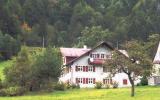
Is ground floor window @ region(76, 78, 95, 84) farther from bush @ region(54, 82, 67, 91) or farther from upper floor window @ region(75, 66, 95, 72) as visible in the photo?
bush @ region(54, 82, 67, 91)

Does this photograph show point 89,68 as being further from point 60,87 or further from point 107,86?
point 60,87

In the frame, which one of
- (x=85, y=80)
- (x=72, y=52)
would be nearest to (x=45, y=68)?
(x=85, y=80)

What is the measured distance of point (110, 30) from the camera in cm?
Answer: 16950

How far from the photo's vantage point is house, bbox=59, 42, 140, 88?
318 feet

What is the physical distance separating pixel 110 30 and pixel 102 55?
71.5 m

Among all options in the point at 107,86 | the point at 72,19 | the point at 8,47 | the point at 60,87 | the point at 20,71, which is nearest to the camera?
the point at 20,71

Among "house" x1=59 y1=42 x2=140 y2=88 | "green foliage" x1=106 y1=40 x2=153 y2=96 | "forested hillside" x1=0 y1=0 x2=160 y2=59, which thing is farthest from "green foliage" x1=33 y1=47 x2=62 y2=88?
"forested hillside" x1=0 y1=0 x2=160 y2=59

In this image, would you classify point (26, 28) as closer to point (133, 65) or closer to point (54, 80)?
point (54, 80)

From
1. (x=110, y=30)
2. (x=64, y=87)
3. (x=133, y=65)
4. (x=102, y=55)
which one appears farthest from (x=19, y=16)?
(x=133, y=65)

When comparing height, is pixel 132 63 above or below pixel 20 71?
below

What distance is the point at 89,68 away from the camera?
9831cm

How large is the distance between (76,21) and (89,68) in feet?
260

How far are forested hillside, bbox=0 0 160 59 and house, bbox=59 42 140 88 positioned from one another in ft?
156

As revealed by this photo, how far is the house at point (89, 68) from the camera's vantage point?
9694 cm
